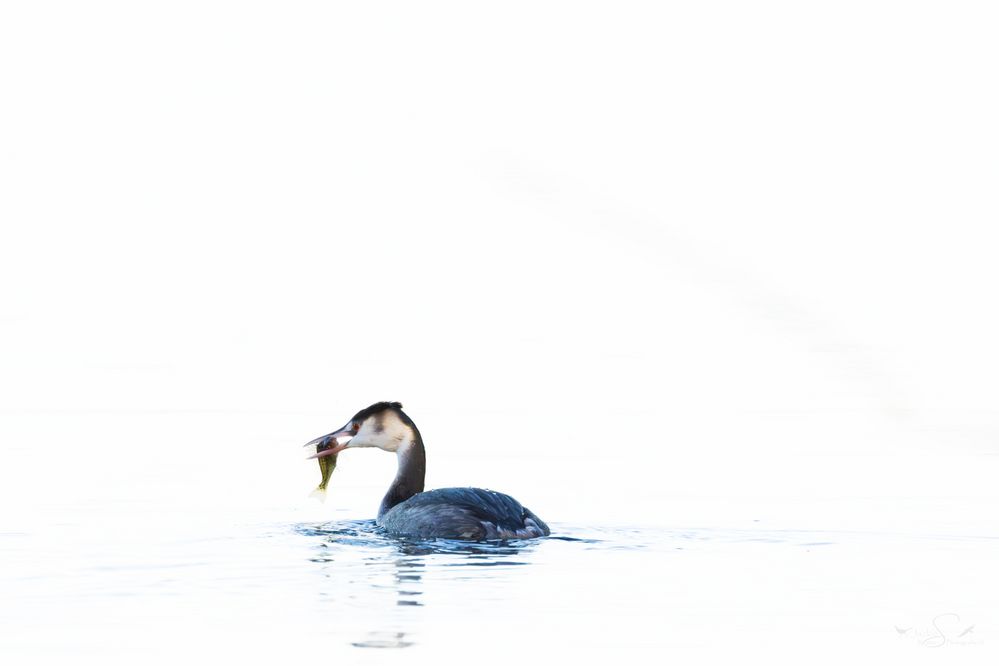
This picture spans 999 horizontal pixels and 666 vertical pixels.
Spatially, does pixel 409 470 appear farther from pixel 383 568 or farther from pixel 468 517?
pixel 383 568

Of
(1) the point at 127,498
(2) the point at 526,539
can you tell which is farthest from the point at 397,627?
(1) the point at 127,498

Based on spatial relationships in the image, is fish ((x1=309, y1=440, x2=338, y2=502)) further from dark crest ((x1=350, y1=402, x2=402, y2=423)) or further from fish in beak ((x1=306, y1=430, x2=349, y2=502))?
dark crest ((x1=350, y1=402, x2=402, y2=423))

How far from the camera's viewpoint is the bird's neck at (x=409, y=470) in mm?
13443

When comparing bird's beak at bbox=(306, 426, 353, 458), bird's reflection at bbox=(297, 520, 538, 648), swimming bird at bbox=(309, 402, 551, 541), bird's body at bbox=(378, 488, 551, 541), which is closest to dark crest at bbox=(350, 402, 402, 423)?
swimming bird at bbox=(309, 402, 551, 541)

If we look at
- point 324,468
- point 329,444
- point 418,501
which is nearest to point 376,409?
point 329,444

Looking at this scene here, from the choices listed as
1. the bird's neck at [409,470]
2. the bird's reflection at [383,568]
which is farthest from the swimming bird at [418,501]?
the bird's reflection at [383,568]

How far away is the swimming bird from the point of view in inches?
460

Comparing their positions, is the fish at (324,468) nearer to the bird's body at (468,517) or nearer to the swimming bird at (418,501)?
the swimming bird at (418,501)

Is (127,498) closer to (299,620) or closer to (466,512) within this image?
(466,512)

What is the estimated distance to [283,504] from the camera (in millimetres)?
13742

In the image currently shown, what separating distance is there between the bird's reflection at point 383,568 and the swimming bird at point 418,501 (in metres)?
0.17

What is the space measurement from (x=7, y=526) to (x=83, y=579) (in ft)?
8.05

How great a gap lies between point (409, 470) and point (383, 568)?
3.22 m

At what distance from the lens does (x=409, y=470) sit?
44.5 ft
